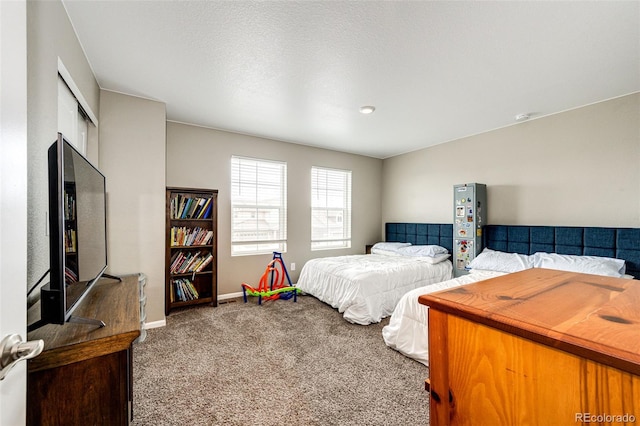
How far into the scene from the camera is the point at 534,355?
47 centimetres

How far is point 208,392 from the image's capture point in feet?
6.17

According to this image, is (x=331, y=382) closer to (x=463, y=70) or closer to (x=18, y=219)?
(x=18, y=219)

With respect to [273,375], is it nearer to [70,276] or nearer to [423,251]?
[70,276]

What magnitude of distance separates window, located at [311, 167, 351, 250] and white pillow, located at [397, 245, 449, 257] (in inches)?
43.5

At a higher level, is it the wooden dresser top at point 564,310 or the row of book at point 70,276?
the wooden dresser top at point 564,310

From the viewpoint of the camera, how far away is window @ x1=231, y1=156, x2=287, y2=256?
4.04 m

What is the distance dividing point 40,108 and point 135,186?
1.64 m

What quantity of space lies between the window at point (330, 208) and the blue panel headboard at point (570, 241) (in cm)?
226

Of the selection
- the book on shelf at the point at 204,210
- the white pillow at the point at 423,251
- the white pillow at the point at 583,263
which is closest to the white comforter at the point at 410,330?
the white pillow at the point at 583,263

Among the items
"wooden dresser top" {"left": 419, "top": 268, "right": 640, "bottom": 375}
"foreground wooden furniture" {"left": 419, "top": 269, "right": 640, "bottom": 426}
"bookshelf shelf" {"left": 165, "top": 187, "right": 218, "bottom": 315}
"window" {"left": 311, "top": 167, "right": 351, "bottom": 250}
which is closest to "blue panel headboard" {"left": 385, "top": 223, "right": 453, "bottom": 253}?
"window" {"left": 311, "top": 167, "right": 351, "bottom": 250}

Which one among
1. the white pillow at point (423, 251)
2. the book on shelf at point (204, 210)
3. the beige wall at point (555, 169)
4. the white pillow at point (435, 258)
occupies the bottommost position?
the white pillow at point (435, 258)

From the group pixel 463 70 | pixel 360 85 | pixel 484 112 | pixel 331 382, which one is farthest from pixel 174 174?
pixel 484 112

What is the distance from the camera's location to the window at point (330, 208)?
15.6 feet

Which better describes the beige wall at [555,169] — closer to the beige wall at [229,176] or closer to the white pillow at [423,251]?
the white pillow at [423,251]
